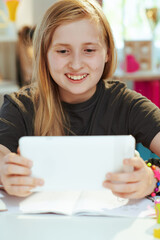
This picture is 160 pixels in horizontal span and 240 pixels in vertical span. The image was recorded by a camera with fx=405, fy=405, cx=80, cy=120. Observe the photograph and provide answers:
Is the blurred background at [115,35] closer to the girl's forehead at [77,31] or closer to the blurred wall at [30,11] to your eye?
the blurred wall at [30,11]

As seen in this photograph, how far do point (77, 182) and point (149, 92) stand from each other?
3031mm

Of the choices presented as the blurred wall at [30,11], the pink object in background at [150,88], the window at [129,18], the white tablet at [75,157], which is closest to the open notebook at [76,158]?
the white tablet at [75,157]

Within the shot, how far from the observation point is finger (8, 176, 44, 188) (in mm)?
771

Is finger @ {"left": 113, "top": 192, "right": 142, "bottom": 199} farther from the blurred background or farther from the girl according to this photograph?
the blurred background

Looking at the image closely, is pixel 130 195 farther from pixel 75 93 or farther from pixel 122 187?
pixel 75 93

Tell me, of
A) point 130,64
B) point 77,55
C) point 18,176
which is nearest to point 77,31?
point 77,55

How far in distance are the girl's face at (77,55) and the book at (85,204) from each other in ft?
1.14

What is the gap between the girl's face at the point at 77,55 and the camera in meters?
1.08

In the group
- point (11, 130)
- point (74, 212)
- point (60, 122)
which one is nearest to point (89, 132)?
point (60, 122)

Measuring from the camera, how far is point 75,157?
0.74 m

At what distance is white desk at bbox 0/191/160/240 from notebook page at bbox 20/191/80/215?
20 millimetres

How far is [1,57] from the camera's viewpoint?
486 cm

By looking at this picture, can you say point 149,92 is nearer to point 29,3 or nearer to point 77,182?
point 29,3

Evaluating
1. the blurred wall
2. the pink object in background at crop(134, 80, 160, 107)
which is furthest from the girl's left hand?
the blurred wall
